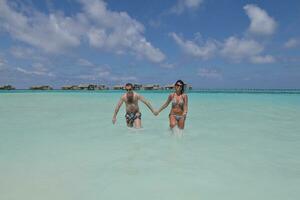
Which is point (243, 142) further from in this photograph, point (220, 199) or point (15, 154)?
point (15, 154)

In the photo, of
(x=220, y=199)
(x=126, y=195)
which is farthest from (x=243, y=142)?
(x=126, y=195)

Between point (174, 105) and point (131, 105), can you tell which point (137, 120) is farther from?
point (174, 105)

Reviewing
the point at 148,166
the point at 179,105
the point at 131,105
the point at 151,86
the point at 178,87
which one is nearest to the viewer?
the point at 148,166

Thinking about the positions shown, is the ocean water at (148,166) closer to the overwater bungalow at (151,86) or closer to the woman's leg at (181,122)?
the woman's leg at (181,122)

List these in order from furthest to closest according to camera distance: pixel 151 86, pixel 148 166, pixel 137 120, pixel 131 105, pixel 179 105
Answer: pixel 151 86, pixel 137 120, pixel 131 105, pixel 179 105, pixel 148 166

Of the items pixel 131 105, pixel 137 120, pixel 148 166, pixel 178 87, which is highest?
pixel 178 87

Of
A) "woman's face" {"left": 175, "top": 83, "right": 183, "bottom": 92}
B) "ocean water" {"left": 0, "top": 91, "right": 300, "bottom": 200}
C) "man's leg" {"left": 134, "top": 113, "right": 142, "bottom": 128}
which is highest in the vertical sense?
"woman's face" {"left": 175, "top": 83, "right": 183, "bottom": 92}

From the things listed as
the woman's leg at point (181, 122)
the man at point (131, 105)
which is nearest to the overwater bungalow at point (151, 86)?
the man at point (131, 105)

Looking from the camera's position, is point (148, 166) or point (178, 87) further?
point (178, 87)

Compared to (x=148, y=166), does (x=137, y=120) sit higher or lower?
higher

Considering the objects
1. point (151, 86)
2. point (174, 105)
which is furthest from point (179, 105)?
point (151, 86)

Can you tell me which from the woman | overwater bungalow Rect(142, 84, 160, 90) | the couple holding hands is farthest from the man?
overwater bungalow Rect(142, 84, 160, 90)

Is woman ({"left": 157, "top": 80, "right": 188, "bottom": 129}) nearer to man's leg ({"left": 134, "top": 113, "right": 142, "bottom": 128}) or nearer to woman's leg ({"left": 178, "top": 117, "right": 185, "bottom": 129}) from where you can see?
woman's leg ({"left": 178, "top": 117, "right": 185, "bottom": 129})

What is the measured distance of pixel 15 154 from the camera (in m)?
5.41
